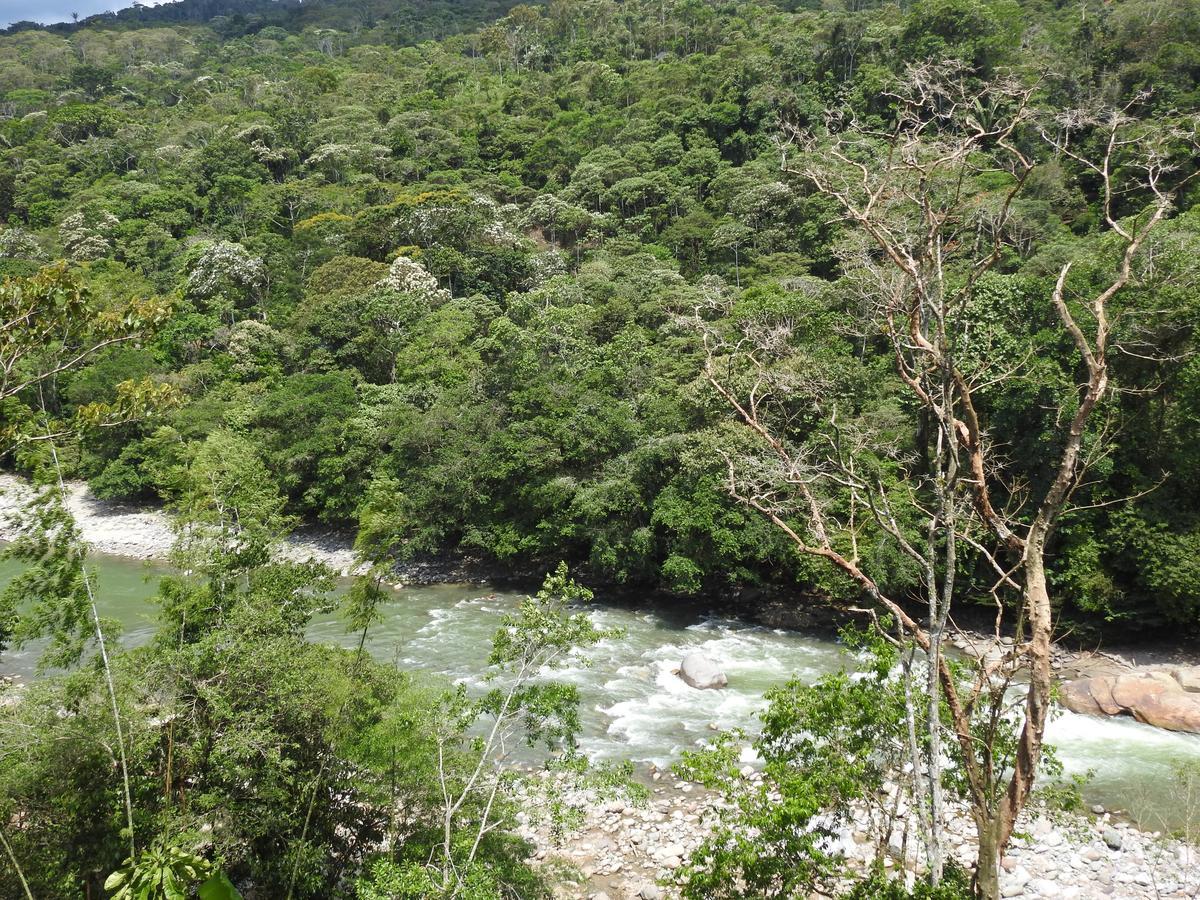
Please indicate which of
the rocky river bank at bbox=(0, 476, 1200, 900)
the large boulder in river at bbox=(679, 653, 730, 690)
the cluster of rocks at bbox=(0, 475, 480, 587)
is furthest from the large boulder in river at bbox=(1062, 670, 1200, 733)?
the cluster of rocks at bbox=(0, 475, 480, 587)

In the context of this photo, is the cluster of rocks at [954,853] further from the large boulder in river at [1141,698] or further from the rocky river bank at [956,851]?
the large boulder in river at [1141,698]

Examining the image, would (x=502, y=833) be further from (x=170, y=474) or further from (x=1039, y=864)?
(x=1039, y=864)

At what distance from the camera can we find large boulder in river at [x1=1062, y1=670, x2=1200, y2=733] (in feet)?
43.8

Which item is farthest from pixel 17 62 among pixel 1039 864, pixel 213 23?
pixel 1039 864

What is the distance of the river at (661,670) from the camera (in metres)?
12.3

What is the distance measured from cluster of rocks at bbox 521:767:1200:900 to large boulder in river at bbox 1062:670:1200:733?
3.36m

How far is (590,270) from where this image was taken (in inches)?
1393

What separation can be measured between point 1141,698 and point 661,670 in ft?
31.5

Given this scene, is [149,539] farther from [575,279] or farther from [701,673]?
[701,673]

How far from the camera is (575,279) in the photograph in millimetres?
34500

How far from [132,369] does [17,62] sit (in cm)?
9137

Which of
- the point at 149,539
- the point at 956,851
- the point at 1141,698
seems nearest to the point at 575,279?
the point at 149,539

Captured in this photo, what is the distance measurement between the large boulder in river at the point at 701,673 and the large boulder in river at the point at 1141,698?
22.6ft

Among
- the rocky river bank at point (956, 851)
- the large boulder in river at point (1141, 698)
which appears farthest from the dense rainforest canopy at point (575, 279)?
the rocky river bank at point (956, 851)
